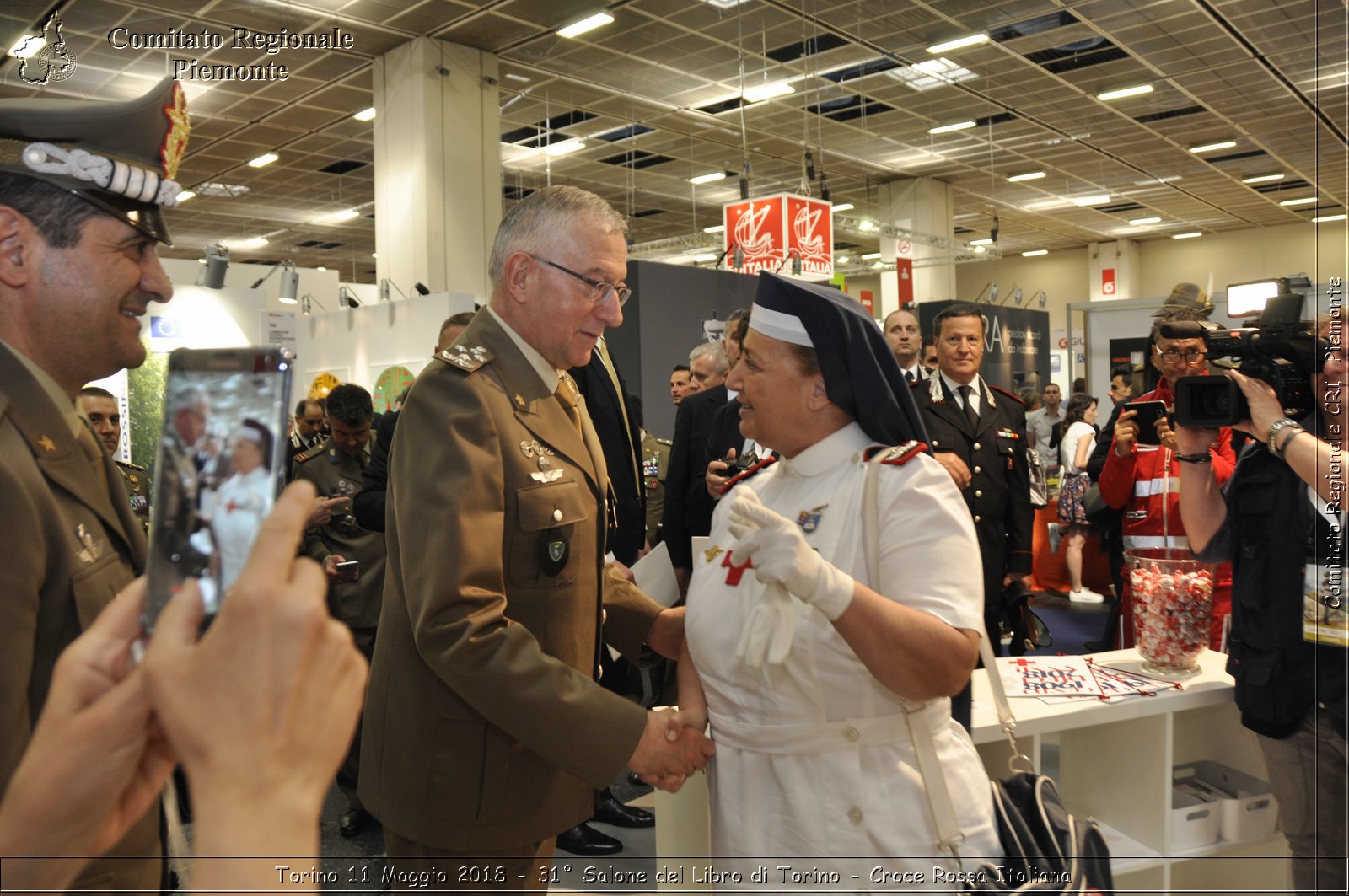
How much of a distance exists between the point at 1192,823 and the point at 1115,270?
901 inches

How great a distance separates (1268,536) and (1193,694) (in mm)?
488

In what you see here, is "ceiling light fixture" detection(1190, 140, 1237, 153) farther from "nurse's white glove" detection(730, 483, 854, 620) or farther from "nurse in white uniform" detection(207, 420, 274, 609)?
"nurse in white uniform" detection(207, 420, 274, 609)

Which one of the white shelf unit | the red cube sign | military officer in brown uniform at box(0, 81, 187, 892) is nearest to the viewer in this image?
military officer in brown uniform at box(0, 81, 187, 892)

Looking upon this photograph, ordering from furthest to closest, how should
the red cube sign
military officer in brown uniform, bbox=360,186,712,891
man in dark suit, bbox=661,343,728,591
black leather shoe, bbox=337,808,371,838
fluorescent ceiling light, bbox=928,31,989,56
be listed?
fluorescent ceiling light, bbox=928,31,989,56 < the red cube sign < man in dark suit, bbox=661,343,728,591 < black leather shoe, bbox=337,808,371,838 < military officer in brown uniform, bbox=360,186,712,891

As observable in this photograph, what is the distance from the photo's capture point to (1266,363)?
2340 mm

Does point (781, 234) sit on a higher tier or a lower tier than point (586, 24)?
lower

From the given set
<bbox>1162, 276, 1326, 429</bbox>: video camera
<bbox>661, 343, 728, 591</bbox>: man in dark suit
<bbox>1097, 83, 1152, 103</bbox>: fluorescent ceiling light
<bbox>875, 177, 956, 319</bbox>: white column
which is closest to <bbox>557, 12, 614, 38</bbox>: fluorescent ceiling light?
<bbox>661, 343, 728, 591</bbox>: man in dark suit

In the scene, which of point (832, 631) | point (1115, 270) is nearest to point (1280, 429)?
point (832, 631)

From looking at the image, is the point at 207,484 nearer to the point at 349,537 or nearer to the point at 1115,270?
the point at 349,537

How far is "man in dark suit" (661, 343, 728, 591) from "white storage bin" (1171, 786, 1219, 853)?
235cm

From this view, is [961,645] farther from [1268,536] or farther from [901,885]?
[1268,536]

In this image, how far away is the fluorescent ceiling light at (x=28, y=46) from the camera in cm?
895

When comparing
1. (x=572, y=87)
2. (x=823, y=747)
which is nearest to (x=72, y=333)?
(x=823, y=747)

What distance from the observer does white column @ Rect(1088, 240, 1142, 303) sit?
22562 mm
